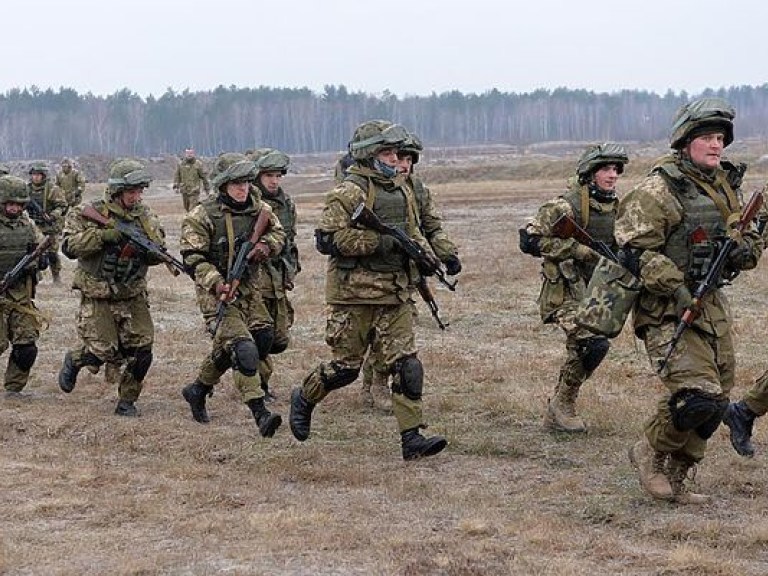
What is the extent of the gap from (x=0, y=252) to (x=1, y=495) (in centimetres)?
343

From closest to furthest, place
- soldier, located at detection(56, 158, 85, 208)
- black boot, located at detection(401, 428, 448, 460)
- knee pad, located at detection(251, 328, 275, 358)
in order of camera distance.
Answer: black boot, located at detection(401, 428, 448, 460), knee pad, located at detection(251, 328, 275, 358), soldier, located at detection(56, 158, 85, 208)

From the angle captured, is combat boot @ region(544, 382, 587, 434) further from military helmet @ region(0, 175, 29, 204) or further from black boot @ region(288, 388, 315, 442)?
military helmet @ region(0, 175, 29, 204)

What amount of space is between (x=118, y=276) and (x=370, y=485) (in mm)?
3346

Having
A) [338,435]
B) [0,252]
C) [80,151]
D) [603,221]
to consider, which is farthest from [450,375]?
[80,151]

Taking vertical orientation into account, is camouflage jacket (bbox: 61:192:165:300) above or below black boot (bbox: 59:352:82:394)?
above

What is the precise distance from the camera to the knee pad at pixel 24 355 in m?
10.2

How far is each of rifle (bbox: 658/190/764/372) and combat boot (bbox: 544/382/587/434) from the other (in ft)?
8.04

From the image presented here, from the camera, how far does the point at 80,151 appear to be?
11469 cm

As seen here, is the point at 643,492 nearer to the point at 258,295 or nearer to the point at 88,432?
the point at 258,295

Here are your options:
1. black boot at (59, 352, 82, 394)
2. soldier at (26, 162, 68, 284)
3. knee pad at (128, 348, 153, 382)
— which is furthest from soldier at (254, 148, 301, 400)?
soldier at (26, 162, 68, 284)

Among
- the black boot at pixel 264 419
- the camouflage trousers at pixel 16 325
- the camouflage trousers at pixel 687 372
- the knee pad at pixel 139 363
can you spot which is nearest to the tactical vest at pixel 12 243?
the camouflage trousers at pixel 16 325

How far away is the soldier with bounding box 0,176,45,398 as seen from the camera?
9828 millimetres

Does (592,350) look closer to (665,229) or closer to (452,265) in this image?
(452,265)

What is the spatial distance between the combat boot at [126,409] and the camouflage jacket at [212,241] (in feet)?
4.97
